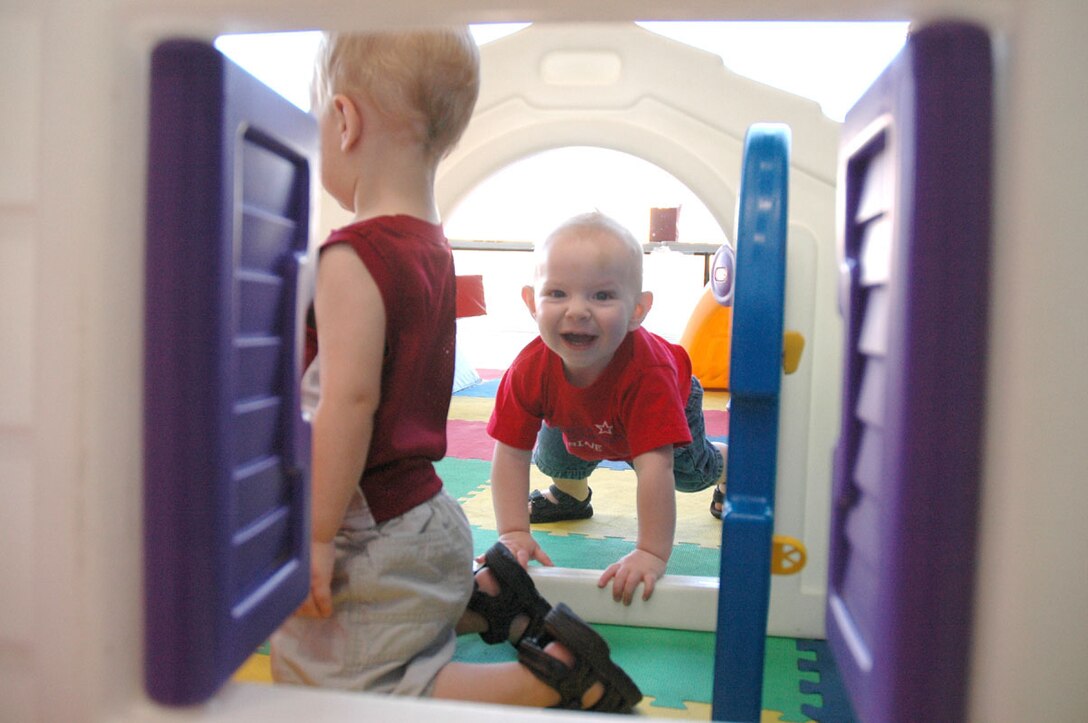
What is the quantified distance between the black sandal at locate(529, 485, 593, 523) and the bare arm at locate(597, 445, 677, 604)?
46 centimetres

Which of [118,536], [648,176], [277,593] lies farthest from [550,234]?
[648,176]

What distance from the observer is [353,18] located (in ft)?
1.59

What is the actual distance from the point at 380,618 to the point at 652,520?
1.53 ft

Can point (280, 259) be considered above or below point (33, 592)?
above

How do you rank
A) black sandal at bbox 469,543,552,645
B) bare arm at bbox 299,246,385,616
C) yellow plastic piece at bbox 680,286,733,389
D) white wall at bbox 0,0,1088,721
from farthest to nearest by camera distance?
yellow plastic piece at bbox 680,286,733,389 → black sandal at bbox 469,543,552,645 → bare arm at bbox 299,246,385,616 → white wall at bbox 0,0,1088,721

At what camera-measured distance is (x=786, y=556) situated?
0.78m

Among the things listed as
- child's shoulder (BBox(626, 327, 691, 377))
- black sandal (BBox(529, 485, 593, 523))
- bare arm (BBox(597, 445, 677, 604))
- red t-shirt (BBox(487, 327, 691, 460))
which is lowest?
black sandal (BBox(529, 485, 593, 523))

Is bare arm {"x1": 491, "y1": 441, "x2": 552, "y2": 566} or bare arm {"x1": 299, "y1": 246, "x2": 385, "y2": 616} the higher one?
bare arm {"x1": 299, "y1": 246, "x2": 385, "y2": 616}

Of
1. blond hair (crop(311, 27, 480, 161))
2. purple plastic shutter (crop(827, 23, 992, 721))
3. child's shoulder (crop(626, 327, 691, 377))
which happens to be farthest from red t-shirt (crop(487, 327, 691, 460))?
purple plastic shutter (crop(827, 23, 992, 721))

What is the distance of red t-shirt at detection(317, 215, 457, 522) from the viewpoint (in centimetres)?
80

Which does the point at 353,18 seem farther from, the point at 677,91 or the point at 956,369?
the point at 677,91

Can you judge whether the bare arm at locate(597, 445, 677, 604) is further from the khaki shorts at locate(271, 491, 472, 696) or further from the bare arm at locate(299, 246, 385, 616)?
the bare arm at locate(299, 246, 385, 616)

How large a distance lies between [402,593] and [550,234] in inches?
24.2

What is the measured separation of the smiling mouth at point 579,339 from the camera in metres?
1.18
